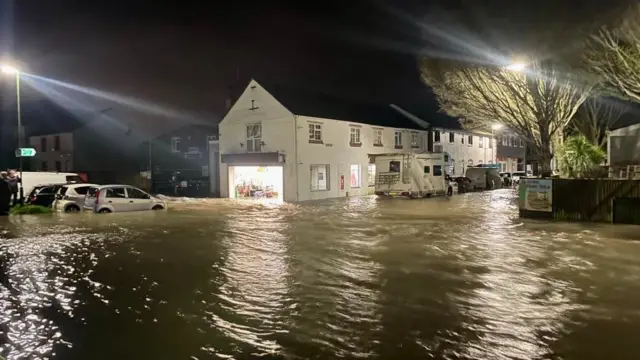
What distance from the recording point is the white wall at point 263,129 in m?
29.7

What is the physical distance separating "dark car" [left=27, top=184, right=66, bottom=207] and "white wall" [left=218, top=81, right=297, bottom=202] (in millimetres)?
11930

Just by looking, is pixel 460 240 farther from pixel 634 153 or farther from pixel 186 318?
pixel 634 153

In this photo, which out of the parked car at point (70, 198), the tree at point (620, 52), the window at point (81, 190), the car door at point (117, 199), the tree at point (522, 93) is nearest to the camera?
the tree at point (620, 52)

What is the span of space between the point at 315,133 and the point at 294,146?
2.23 metres

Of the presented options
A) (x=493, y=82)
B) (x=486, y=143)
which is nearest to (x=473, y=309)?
(x=493, y=82)

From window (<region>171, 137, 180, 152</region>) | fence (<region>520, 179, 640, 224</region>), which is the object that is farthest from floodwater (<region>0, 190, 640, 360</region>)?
window (<region>171, 137, 180, 152</region>)

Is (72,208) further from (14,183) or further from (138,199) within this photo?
(14,183)

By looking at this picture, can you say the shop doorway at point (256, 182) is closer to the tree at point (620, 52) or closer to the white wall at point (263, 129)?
the white wall at point (263, 129)

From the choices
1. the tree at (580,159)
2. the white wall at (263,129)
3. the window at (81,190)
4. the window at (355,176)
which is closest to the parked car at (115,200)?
the window at (81,190)

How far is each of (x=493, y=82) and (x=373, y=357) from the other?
21.0m

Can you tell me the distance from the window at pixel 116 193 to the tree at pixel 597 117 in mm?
28026

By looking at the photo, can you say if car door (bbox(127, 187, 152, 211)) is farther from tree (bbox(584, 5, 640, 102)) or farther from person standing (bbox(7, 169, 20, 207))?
tree (bbox(584, 5, 640, 102))

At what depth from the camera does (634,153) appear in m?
25.7

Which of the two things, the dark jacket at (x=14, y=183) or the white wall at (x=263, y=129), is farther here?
the white wall at (x=263, y=129)
